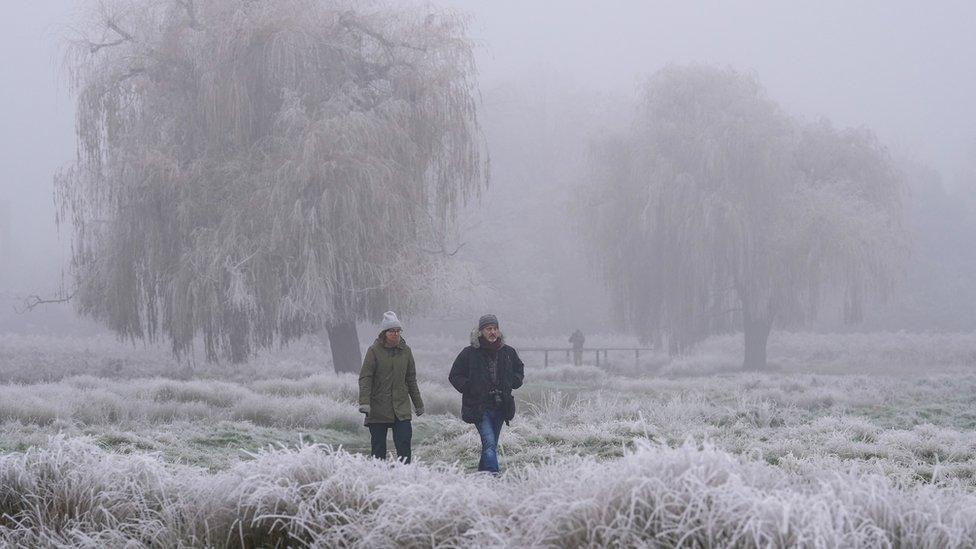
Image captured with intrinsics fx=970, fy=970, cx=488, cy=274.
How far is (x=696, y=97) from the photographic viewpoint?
96.0 feet

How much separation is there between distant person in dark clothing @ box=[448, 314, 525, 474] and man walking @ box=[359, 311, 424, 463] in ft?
1.41

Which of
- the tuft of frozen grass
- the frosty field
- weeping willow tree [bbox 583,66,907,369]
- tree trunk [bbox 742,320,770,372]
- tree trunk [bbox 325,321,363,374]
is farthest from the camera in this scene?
tree trunk [bbox 742,320,770,372]

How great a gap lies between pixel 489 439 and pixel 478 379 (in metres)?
0.52

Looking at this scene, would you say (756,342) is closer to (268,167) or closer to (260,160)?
(260,160)

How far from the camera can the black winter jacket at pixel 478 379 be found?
8.29 metres

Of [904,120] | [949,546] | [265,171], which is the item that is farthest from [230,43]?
[904,120]

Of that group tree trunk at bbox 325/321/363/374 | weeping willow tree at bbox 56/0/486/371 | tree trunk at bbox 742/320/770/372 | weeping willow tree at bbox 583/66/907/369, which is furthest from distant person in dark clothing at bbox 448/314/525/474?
tree trunk at bbox 742/320/770/372

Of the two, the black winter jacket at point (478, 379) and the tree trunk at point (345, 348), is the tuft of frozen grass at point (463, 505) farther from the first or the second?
the tree trunk at point (345, 348)

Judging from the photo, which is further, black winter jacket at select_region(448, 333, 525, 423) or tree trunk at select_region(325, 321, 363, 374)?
tree trunk at select_region(325, 321, 363, 374)

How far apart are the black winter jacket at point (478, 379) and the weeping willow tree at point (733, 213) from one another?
19521mm

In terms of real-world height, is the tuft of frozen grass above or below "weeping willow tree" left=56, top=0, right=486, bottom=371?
Result: below

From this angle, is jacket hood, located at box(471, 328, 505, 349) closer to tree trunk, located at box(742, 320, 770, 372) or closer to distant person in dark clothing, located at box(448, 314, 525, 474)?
distant person in dark clothing, located at box(448, 314, 525, 474)

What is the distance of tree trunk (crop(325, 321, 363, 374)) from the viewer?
2092 cm

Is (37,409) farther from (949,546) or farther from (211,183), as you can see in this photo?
(949,546)
